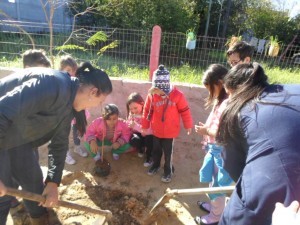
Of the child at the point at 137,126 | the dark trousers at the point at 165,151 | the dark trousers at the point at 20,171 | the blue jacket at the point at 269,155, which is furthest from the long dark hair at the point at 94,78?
the child at the point at 137,126

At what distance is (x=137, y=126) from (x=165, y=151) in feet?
1.79

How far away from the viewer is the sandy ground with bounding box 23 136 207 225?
2.79 m

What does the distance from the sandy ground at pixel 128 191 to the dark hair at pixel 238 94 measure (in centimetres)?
138

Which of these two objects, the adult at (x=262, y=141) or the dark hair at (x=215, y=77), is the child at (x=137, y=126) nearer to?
the dark hair at (x=215, y=77)

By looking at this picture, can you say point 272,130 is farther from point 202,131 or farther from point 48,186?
point 48,186

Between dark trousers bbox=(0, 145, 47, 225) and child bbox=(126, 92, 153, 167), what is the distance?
164 cm

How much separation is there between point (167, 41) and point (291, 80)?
2.41 metres

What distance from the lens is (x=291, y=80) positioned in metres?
5.37

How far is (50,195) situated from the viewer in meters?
2.04

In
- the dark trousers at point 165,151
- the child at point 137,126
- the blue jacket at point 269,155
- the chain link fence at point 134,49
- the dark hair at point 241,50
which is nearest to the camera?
the blue jacket at point 269,155

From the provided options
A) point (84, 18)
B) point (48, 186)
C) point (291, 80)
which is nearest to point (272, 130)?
point (48, 186)

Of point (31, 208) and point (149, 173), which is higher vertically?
point (31, 208)

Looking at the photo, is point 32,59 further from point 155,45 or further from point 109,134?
point 155,45

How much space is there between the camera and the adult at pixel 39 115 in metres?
1.64
